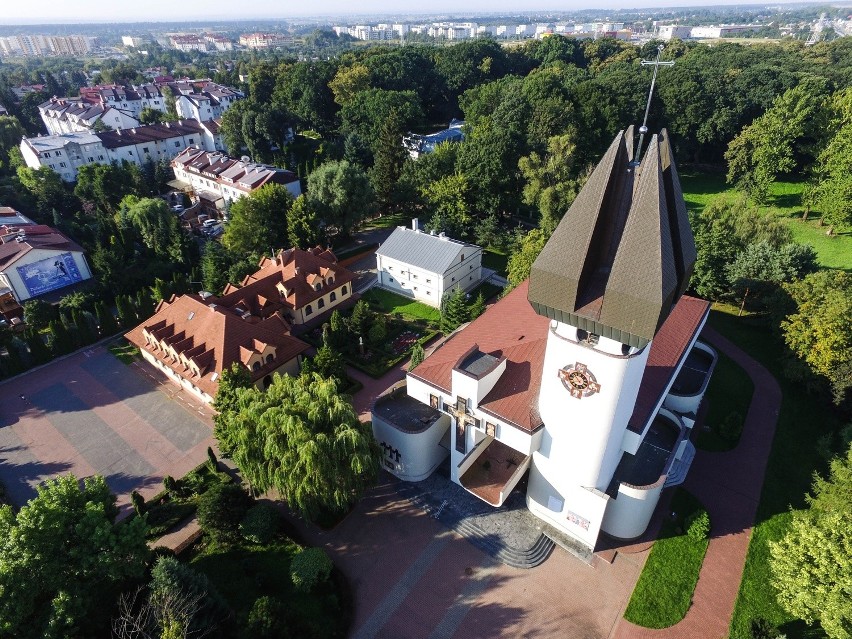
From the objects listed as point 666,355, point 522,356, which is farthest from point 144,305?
point 666,355

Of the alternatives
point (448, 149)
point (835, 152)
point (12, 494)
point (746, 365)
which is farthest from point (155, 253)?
point (835, 152)

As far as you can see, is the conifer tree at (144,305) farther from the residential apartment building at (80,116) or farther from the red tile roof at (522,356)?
the residential apartment building at (80,116)

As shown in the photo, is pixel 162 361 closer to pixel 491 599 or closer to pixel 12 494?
pixel 12 494

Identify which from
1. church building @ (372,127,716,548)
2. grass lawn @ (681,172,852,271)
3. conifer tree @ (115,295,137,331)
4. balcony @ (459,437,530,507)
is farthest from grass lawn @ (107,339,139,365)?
grass lawn @ (681,172,852,271)

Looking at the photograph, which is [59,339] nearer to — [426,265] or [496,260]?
[426,265]

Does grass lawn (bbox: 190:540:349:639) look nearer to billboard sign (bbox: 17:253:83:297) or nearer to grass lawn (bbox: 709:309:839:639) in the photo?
grass lawn (bbox: 709:309:839:639)
